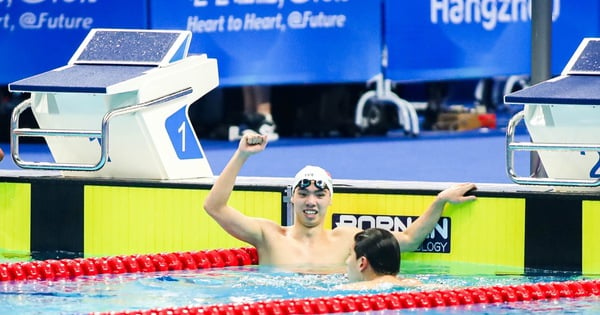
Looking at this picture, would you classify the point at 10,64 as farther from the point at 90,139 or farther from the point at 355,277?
the point at 355,277

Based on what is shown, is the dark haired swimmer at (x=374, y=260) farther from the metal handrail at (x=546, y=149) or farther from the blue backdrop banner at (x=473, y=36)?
the blue backdrop banner at (x=473, y=36)

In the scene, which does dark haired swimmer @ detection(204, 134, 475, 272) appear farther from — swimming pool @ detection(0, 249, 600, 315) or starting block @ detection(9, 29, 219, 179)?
starting block @ detection(9, 29, 219, 179)

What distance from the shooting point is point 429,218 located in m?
6.85

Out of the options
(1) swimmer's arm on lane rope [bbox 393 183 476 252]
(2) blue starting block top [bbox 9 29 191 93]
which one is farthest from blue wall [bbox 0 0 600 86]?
(1) swimmer's arm on lane rope [bbox 393 183 476 252]

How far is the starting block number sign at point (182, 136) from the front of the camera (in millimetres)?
7559

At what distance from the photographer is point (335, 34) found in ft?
39.8

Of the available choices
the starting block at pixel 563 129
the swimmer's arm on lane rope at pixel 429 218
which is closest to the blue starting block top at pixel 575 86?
the starting block at pixel 563 129

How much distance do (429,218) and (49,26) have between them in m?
5.98

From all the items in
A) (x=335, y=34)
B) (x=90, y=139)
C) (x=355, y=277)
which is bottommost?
(x=355, y=277)

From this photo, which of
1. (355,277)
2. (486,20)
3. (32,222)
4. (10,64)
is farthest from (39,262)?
(486,20)

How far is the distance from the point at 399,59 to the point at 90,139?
532 cm

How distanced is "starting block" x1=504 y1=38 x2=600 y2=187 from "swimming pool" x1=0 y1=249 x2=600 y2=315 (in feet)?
1.64

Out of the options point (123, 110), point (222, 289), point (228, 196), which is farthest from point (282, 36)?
point (222, 289)

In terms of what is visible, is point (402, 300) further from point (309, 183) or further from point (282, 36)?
point (282, 36)
